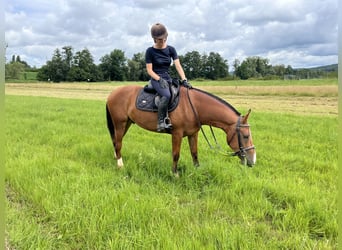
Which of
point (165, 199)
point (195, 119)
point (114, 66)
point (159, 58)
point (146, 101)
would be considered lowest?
point (165, 199)

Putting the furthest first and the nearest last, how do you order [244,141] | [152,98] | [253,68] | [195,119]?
[253,68] < [152,98] < [195,119] < [244,141]

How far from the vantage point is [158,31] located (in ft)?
14.3

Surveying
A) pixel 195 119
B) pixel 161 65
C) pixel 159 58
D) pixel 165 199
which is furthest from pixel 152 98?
pixel 165 199

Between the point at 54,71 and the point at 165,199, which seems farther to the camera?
the point at 54,71

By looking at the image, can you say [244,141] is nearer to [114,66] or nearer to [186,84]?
[186,84]

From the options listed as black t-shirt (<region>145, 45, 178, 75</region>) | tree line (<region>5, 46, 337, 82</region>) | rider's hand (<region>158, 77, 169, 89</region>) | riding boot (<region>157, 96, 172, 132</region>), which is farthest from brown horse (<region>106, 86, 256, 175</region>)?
tree line (<region>5, 46, 337, 82</region>)

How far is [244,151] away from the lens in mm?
4223

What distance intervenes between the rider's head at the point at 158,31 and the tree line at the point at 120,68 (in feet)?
162

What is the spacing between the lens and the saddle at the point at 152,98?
4.59 metres

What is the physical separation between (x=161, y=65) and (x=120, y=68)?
65293mm

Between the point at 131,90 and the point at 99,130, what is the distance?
3.17 m

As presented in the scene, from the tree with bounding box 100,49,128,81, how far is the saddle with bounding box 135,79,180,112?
62.8m

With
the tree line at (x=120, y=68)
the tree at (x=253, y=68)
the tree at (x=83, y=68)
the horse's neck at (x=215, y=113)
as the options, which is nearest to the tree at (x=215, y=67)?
the tree line at (x=120, y=68)

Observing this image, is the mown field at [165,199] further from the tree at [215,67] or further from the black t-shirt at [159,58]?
the tree at [215,67]
